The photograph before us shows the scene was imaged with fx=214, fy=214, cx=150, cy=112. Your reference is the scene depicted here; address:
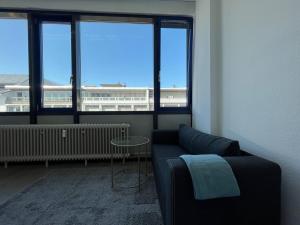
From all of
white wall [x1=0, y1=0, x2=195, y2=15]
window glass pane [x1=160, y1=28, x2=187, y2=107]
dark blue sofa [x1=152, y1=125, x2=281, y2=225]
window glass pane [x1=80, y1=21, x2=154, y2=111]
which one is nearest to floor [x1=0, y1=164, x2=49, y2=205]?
window glass pane [x1=80, y1=21, x2=154, y2=111]

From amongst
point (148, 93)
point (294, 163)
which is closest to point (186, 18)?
point (148, 93)

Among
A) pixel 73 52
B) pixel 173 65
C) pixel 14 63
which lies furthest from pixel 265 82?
pixel 14 63

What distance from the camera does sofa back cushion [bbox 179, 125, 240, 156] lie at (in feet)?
6.18

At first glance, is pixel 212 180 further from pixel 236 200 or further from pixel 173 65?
pixel 173 65

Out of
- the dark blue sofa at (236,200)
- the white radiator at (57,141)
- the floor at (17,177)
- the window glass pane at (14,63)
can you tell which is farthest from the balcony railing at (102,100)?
the dark blue sofa at (236,200)

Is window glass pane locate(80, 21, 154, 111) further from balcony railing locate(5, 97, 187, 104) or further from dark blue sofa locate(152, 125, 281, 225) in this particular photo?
dark blue sofa locate(152, 125, 281, 225)

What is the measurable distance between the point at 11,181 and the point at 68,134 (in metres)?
1.05

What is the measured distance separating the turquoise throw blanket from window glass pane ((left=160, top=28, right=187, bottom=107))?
262 cm

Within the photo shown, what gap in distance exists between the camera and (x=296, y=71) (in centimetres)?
157

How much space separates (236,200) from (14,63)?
406cm

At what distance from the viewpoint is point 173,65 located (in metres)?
4.10

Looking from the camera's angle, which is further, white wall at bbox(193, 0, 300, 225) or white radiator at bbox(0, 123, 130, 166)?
white radiator at bbox(0, 123, 130, 166)

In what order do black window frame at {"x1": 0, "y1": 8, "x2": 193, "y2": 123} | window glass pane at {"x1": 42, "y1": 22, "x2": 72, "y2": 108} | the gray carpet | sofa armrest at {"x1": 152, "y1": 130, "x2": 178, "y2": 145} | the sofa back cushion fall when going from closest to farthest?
the sofa back cushion, the gray carpet, sofa armrest at {"x1": 152, "y1": 130, "x2": 178, "y2": 145}, black window frame at {"x1": 0, "y1": 8, "x2": 193, "y2": 123}, window glass pane at {"x1": 42, "y1": 22, "x2": 72, "y2": 108}

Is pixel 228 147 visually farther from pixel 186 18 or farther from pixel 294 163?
pixel 186 18
